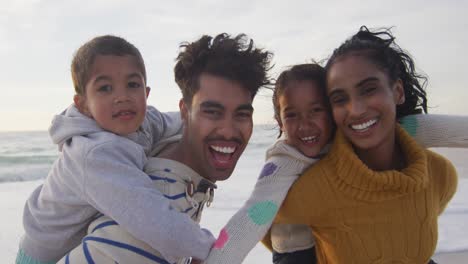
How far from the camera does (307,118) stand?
233 cm

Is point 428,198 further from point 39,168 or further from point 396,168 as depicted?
point 39,168

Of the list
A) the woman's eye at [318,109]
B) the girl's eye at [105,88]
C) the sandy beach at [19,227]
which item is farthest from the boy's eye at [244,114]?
the sandy beach at [19,227]

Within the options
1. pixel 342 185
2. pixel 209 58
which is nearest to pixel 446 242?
pixel 342 185

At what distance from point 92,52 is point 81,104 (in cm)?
27

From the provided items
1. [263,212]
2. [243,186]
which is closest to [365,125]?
[263,212]

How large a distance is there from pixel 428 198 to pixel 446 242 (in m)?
2.75

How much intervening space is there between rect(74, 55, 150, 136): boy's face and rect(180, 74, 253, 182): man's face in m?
0.30

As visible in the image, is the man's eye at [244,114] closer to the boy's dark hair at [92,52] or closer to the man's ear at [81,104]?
the boy's dark hair at [92,52]

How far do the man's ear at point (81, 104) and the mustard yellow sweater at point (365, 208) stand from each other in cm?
110

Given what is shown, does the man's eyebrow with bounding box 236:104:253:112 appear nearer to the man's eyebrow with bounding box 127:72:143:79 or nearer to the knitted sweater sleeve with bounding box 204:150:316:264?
the knitted sweater sleeve with bounding box 204:150:316:264

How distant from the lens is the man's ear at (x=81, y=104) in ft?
6.97

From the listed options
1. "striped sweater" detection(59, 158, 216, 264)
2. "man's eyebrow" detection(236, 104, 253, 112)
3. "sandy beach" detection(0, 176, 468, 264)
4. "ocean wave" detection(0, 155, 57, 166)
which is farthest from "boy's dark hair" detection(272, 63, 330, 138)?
"ocean wave" detection(0, 155, 57, 166)

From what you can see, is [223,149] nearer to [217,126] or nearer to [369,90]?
[217,126]

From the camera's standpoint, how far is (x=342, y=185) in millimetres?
2166
